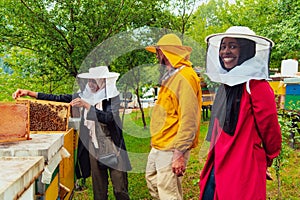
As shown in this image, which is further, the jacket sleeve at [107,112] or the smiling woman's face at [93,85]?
the smiling woman's face at [93,85]

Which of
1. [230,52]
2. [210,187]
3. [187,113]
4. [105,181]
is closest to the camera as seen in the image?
[230,52]

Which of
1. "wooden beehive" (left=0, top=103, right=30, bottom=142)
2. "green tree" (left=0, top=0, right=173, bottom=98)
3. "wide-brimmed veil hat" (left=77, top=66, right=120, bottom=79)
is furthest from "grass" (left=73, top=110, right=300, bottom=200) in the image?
"green tree" (left=0, top=0, right=173, bottom=98)

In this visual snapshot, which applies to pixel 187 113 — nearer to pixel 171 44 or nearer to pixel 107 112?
pixel 171 44

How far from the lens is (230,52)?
1970 mm

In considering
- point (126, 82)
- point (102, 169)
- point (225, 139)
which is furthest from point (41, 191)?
point (126, 82)

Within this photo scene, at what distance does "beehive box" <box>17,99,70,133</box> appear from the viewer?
102 inches

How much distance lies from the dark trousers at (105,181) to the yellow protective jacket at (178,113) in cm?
64

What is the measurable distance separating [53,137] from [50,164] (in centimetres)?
21

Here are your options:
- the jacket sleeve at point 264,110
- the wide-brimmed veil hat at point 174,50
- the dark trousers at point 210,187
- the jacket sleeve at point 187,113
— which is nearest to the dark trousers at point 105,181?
the jacket sleeve at point 187,113

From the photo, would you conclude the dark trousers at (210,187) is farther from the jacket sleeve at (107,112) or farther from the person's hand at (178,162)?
the jacket sleeve at (107,112)

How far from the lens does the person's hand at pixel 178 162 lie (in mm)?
2389

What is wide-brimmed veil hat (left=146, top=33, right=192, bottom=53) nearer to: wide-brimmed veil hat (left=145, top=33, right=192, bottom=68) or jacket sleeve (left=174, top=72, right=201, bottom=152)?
wide-brimmed veil hat (left=145, top=33, right=192, bottom=68)

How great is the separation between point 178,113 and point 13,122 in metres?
1.15

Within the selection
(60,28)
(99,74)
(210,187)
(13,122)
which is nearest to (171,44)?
(99,74)
